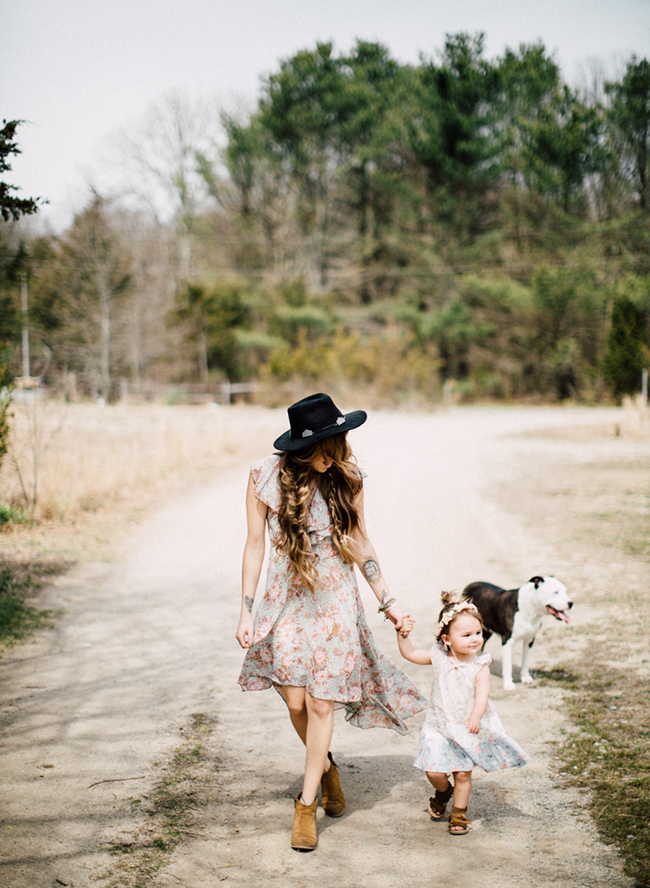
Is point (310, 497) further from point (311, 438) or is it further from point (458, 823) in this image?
point (458, 823)

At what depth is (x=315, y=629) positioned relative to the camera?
10.6 ft

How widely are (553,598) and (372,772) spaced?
1.57 meters

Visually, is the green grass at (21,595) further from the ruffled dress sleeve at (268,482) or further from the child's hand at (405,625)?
the child's hand at (405,625)

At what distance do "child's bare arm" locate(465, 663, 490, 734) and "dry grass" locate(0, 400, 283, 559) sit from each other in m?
6.11

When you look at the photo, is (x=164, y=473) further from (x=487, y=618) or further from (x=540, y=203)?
(x=540, y=203)

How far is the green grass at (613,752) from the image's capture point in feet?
10.5

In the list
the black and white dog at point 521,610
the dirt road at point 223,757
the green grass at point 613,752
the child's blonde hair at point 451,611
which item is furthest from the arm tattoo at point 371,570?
the black and white dog at point 521,610

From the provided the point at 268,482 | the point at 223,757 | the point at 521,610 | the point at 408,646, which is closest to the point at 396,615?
the point at 408,646

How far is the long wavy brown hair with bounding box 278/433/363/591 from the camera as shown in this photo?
3.20 metres

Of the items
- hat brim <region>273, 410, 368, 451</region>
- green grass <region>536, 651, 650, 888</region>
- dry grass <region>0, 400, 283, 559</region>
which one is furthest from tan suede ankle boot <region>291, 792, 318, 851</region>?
dry grass <region>0, 400, 283, 559</region>

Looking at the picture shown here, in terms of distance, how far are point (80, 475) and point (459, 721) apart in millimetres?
9329

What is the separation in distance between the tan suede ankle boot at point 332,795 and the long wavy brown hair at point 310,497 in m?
0.92

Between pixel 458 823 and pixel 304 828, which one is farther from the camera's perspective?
pixel 458 823

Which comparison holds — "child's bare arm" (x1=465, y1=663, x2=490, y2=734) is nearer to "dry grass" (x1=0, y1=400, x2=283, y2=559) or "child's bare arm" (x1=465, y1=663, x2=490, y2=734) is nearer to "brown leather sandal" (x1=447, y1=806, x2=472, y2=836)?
"brown leather sandal" (x1=447, y1=806, x2=472, y2=836)
